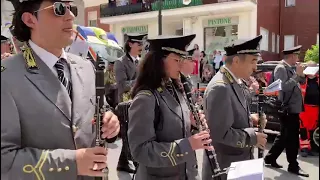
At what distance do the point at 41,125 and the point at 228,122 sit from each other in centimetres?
144

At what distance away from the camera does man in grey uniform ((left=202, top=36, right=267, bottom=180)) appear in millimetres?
2533

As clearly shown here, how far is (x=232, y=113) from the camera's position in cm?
256

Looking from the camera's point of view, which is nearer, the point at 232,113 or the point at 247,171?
the point at 247,171

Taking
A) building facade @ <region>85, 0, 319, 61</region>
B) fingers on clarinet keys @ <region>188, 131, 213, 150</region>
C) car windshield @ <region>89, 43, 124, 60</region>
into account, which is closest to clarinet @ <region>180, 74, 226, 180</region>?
fingers on clarinet keys @ <region>188, 131, 213, 150</region>

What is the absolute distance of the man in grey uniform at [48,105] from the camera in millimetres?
1364

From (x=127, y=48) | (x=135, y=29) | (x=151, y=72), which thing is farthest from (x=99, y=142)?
(x=135, y=29)

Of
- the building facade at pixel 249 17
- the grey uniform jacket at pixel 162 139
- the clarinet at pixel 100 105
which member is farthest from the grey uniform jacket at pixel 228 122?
the clarinet at pixel 100 105

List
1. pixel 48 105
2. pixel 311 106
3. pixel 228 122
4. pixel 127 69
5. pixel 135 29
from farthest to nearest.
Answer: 1. pixel 135 29
2. pixel 127 69
3. pixel 228 122
4. pixel 48 105
5. pixel 311 106

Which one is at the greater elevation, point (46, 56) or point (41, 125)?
point (46, 56)

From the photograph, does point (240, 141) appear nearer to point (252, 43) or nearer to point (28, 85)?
point (252, 43)

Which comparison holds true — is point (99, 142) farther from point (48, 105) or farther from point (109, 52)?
point (109, 52)

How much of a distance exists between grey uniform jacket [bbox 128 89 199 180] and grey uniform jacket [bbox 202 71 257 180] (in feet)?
1.17

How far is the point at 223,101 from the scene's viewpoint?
2549mm

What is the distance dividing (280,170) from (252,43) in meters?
3.13
